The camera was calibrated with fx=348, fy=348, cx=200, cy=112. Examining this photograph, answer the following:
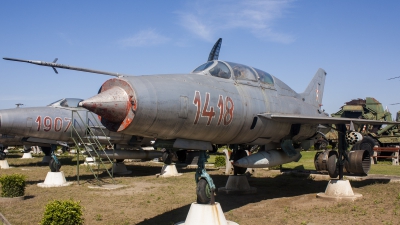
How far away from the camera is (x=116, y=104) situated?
530 cm

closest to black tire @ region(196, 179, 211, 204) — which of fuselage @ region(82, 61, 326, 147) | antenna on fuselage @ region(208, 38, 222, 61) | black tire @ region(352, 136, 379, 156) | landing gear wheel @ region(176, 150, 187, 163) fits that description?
fuselage @ region(82, 61, 326, 147)

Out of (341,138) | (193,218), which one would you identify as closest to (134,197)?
(193,218)

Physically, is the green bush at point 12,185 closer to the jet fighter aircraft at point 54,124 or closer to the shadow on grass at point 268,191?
the jet fighter aircraft at point 54,124

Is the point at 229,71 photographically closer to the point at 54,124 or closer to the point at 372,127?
the point at 54,124

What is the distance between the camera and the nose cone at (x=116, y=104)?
527cm

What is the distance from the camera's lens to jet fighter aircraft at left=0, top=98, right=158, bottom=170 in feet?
45.2

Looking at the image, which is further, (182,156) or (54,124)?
(182,156)

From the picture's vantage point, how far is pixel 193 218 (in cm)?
648

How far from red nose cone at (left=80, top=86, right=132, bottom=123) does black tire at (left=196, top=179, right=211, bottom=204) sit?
7.30ft

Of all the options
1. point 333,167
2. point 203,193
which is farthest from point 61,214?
point 333,167

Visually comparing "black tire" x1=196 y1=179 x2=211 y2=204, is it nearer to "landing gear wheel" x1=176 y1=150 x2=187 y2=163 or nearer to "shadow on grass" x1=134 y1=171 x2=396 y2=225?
"shadow on grass" x1=134 y1=171 x2=396 y2=225

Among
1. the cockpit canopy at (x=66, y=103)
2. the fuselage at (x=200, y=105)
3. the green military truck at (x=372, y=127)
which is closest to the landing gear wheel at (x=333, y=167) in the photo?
the fuselage at (x=200, y=105)

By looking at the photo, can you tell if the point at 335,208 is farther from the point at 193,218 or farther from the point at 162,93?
the point at 162,93

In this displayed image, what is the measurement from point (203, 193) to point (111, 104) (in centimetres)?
261
